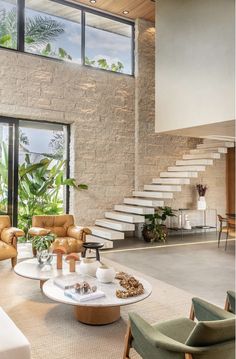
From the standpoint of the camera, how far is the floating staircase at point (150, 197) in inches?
295

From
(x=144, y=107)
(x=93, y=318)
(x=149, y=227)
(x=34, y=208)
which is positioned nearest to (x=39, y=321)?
(x=93, y=318)

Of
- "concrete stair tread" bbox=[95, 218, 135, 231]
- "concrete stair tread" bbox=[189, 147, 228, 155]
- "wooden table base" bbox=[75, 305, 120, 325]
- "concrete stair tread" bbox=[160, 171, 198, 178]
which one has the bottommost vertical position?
"wooden table base" bbox=[75, 305, 120, 325]

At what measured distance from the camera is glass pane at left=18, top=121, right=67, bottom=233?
Result: 292 inches

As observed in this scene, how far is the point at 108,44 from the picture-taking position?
8.74 meters

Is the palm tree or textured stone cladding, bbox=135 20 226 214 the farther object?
textured stone cladding, bbox=135 20 226 214

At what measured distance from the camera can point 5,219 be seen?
19.5 ft

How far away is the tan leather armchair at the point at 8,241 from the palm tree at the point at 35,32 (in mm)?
4078

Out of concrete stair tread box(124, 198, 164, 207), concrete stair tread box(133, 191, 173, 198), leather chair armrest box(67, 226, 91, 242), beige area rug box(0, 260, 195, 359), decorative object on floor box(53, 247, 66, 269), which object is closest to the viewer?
beige area rug box(0, 260, 195, 359)

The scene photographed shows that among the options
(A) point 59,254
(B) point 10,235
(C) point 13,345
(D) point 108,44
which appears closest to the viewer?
(C) point 13,345

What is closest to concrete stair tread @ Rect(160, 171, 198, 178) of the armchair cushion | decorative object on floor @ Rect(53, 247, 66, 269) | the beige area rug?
the beige area rug

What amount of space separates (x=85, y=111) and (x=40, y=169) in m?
1.87

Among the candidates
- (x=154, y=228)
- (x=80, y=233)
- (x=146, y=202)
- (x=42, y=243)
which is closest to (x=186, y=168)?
(x=146, y=202)

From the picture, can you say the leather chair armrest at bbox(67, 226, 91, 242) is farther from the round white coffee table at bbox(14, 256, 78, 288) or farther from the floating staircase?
the round white coffee table at bbox(14, 256, 78, 288)

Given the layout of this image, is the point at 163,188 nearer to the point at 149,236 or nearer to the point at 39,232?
the point at 149,236
